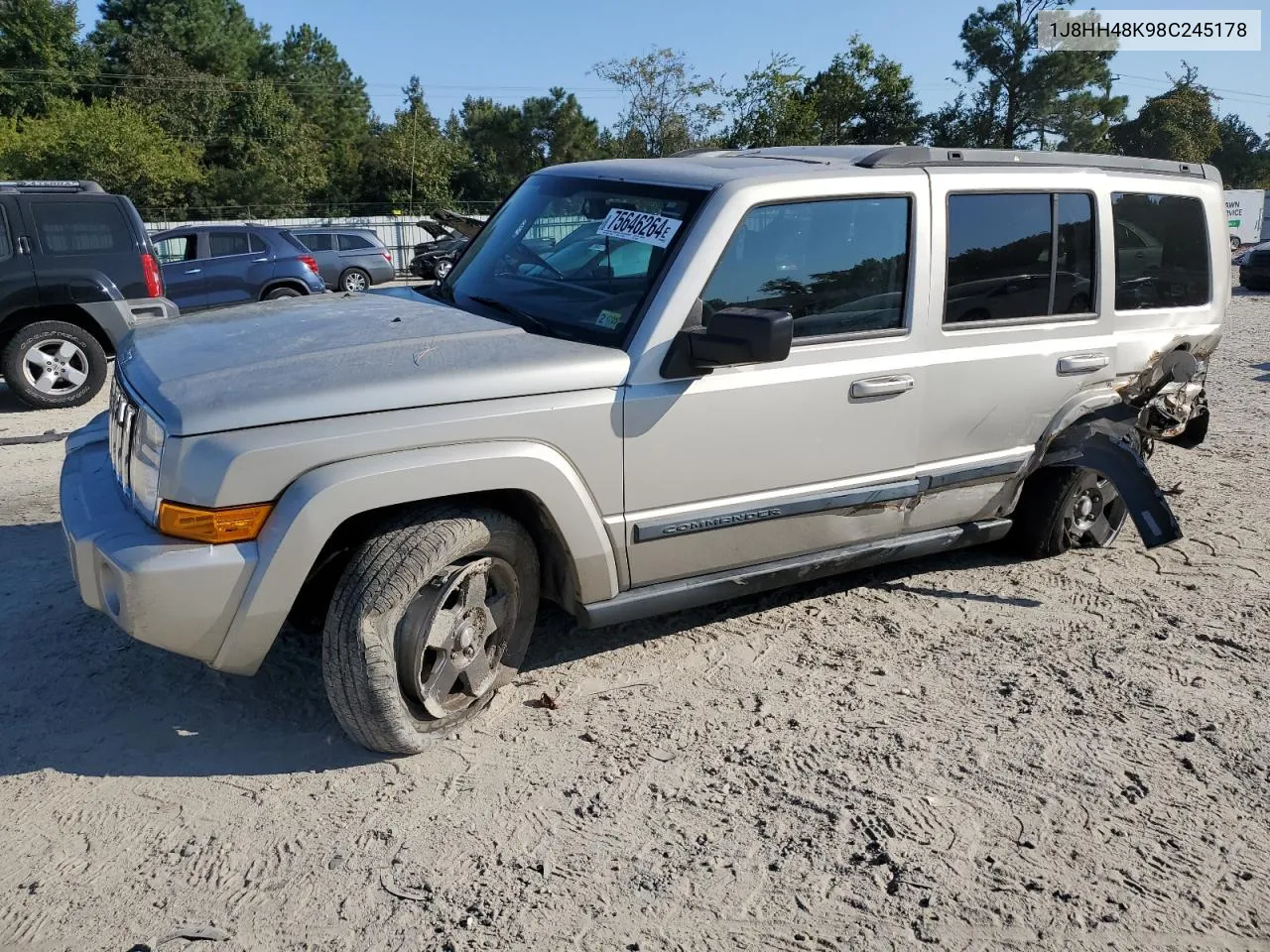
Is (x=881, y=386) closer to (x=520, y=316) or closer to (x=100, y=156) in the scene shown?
(x=520, y=316)

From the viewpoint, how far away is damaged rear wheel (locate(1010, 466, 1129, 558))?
501 centimetres

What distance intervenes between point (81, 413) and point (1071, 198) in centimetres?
766

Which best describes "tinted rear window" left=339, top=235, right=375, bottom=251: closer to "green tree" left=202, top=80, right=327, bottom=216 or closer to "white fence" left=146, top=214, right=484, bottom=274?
"white fence" left=146, top=214, right=484, bottom=274

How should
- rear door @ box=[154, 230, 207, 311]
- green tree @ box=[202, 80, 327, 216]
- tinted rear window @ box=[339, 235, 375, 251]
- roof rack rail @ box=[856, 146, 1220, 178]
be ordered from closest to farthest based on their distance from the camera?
roof rack rail @ box=[856, 146, 1220, 178] < rear door @ box=[154, 230, 207, 311] < tinted rear window @ box=[339, 235, 375, 251] < green tree @ box=[202, 80, 327, 216]

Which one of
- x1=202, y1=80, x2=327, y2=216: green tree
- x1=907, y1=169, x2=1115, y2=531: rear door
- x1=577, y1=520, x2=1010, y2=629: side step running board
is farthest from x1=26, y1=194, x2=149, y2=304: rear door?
x1=202, y1=80, x2=327, y2=216: green tree

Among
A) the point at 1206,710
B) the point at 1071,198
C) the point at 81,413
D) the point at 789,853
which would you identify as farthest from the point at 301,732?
the point at 81,413

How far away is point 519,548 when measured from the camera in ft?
11.5

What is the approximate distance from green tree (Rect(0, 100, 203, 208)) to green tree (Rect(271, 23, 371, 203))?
11.6m

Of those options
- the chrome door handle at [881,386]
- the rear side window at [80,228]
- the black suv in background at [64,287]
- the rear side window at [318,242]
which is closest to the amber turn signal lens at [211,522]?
the chrome door handle at [881,386]

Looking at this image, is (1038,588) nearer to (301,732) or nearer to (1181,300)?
(1181,300)

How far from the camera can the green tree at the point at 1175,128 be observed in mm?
54531

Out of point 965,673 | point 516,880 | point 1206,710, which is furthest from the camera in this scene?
point 965,673

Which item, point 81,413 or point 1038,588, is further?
point 81,413

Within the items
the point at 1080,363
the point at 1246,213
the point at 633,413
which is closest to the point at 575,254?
the point at 633,413
